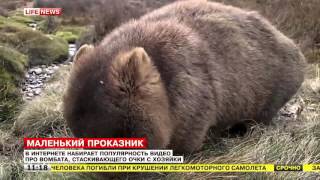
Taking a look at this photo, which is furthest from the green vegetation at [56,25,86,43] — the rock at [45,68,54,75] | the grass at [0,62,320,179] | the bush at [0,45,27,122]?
the grass at [0,62,320,179]

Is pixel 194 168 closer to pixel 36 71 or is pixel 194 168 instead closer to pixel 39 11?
pixel 36 71

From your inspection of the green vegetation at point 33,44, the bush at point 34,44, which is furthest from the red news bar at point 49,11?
the bush at point 34,44

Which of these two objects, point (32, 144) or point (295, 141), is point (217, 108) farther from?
point (32, 144)

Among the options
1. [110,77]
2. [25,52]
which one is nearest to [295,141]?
[110,77]

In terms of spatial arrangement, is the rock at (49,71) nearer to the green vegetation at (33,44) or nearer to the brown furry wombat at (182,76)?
the green vegetation at (33,44)

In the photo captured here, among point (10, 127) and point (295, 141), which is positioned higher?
point (295, 141)

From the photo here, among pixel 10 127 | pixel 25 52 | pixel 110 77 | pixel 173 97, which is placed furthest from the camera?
pixel 25 52

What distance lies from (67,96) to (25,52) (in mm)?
5767

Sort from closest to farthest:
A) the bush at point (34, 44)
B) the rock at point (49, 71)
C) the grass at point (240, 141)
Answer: the grass at point (240, 141) → the rock at point (49, 71) → the bush at point (34, 44)

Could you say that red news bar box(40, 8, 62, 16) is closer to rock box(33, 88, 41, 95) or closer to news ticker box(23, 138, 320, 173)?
rock box(33, 88, 41, 95)

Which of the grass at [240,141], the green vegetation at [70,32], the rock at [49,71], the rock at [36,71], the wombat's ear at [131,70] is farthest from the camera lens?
the green vegetation at [70,32]

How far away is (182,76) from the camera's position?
3846mm

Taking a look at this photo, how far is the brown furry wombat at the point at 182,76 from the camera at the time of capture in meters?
3.33

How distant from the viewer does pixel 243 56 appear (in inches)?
183
